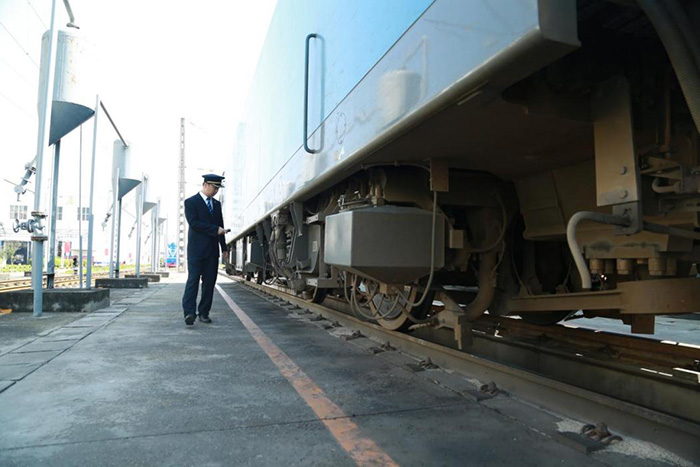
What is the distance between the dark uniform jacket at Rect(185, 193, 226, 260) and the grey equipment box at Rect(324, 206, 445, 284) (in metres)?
2.92

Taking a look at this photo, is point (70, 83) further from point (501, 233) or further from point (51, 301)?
point (501, 233)

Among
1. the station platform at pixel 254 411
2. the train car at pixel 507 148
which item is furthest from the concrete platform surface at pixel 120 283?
the train car at pixel 507 148

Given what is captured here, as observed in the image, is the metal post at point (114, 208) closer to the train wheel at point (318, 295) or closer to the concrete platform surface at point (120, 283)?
the concrete platform surface at point (120, 283)

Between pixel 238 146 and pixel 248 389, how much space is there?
848cm

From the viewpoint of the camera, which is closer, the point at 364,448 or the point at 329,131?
the point at 364,448

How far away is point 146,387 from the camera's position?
270 centimetres

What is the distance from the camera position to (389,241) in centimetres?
282

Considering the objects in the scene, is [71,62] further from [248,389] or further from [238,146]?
[248,389]

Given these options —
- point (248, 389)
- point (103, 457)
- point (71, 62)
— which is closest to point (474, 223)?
point (248, 389)

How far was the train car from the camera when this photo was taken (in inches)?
62.3

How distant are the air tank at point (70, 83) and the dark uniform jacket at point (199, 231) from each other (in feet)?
8.90

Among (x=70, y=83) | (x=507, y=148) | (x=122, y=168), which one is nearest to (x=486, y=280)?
(x=507, y=148)

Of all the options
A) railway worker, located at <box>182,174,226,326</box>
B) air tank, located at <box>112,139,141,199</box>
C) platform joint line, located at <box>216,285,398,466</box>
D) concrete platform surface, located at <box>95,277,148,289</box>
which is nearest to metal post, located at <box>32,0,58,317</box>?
railway worker, located at <box>182,174,226,326</box>

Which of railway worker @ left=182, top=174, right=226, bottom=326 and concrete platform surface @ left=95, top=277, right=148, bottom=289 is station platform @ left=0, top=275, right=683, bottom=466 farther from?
concrete platform surface @ left=95, top=277, right=148, bottom=289
